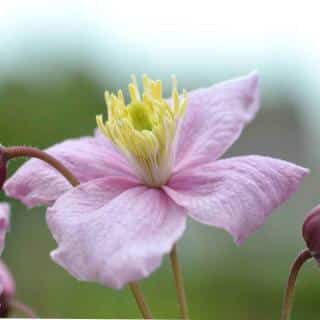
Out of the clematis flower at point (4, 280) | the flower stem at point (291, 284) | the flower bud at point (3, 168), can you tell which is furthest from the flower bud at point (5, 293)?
the flower stem at point (291, 284)

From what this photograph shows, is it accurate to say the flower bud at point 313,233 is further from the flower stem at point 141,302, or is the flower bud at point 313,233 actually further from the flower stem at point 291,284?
the flower stem at point 141,302

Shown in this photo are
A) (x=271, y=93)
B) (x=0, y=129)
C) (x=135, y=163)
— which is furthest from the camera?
(x=271, y=93)

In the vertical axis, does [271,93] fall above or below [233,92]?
below

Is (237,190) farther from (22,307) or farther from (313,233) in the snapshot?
(22,307)

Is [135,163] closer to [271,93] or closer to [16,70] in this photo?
[16,70]

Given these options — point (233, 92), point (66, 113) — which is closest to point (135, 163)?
point (233, 92)

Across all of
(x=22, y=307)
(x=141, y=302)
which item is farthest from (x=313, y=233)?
(x=22, y=307)
